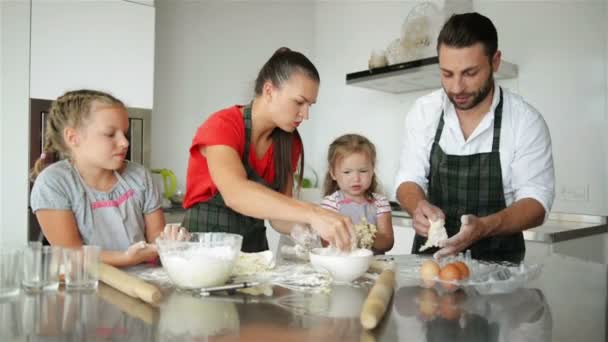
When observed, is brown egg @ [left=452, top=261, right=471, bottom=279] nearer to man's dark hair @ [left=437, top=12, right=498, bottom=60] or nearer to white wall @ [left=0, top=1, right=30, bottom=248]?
man's dark hair @ [left=437, top=12, right=498, bottom=60]

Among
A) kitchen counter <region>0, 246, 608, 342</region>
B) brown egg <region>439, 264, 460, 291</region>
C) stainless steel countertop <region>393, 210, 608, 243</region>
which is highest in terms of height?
brown egg <region>439, 264, 460, 291</region>

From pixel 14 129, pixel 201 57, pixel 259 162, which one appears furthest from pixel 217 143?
pixel 201 57

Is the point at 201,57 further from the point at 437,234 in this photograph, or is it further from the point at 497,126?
the point at 437,234

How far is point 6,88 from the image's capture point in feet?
8.61

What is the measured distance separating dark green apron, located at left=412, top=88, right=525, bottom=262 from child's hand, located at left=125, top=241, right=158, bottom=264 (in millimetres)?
1033

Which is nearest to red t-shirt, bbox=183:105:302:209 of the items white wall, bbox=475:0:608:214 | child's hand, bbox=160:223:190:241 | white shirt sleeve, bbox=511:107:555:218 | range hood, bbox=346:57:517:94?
child's hand, bbox=160:223:190:241

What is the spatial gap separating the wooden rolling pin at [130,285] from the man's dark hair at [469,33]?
1253 millimetres

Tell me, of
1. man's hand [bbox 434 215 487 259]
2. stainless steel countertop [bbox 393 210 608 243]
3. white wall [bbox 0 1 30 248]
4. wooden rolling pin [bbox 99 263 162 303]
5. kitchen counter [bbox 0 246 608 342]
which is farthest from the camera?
white wall [bbox 0 1 30 248]

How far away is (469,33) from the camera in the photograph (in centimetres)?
167

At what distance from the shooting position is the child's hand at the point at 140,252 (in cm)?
117

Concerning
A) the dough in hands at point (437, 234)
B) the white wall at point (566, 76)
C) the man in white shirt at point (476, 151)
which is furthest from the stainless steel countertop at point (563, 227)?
the dough in hands at point (437, 234)

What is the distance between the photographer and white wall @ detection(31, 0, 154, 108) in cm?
263

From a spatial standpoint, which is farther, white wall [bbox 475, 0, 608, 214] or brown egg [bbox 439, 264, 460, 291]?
white wall [bbox 475, 0, 608, 214]

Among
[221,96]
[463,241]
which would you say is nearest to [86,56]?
[221,96]
